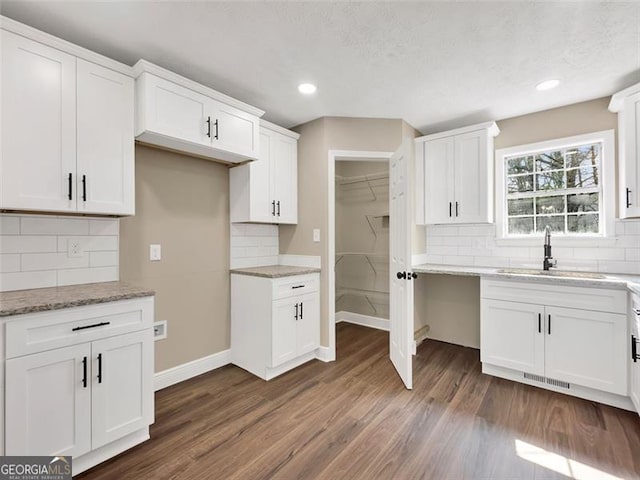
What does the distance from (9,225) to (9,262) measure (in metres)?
0.22

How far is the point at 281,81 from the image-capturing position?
2385mm

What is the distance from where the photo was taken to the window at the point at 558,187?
8.80ft

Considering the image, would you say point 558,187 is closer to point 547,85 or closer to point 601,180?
point 601,180

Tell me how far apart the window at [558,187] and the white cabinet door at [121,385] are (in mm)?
3391

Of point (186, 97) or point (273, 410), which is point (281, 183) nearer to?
point (186, 97)

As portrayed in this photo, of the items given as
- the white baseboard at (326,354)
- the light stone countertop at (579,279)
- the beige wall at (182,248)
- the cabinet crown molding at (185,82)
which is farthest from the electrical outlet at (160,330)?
the light stone countertop at (579,279)

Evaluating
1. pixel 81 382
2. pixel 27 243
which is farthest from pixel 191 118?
pixel 81 382

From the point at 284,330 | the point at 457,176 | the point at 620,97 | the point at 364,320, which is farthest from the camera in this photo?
the point at 364,320

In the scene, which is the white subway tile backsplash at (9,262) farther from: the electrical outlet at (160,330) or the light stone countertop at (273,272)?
the light stone countertop at (273,272)

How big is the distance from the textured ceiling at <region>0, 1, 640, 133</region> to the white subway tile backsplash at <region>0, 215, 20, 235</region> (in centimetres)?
115

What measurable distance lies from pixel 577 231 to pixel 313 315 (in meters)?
2.64

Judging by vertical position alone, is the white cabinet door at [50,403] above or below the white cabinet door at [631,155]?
below

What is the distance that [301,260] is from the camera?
319 cm

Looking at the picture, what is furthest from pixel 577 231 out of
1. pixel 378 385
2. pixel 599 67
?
pixel 378 385
